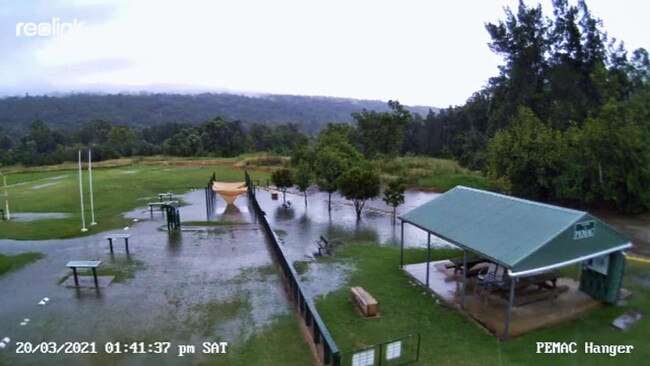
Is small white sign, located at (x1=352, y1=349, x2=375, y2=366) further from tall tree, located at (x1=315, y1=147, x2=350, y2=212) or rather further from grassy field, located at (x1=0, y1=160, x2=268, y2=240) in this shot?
grassy field, located at (x1=0, y1=160, x2=268, y2=240)

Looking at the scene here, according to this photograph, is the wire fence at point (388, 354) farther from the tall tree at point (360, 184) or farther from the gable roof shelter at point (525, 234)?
the tall tree at point (360, 184)

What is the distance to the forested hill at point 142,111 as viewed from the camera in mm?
114444

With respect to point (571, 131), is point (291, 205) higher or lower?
lower

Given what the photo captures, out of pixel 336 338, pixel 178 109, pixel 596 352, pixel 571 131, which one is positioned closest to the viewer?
pixel 596 352

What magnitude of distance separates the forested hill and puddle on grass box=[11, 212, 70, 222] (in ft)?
263

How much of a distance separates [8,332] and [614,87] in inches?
1137

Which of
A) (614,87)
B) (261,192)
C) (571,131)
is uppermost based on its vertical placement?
(614,87)

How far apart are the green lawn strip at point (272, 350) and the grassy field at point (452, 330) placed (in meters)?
0.86

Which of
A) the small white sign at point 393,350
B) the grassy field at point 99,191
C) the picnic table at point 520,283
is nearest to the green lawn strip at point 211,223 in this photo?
the grassy field at point 99,191

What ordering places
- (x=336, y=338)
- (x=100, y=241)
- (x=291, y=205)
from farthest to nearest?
(x=291, y=205) < (x=100, y=241) < (x=336, y=338)

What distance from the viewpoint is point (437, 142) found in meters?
62.5

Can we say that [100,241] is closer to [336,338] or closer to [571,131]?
[336,338]

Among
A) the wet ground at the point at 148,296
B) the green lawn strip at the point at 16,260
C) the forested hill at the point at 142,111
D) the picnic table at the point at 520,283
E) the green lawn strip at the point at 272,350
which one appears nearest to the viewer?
the green lawn strip at the point at 272,350

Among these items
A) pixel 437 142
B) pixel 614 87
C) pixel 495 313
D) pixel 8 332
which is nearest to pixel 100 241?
pixel 8 332
